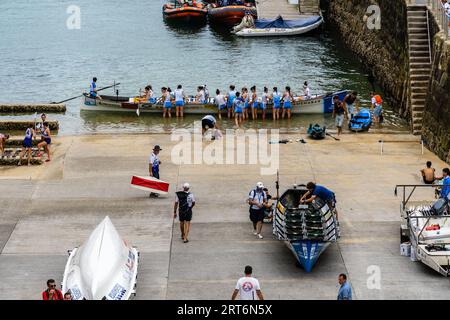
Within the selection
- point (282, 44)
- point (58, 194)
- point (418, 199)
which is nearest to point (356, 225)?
point (418, 199)

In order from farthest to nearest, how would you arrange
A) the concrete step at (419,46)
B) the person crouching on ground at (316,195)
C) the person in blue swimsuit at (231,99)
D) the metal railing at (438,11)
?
the person in blue swimsuit at (231,99) < the concrete step at (419,46) < the metal railing at (438,11) < the person crouching on ground at (316,195)

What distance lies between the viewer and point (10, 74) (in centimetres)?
5112

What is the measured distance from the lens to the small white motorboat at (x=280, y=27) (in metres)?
60.0

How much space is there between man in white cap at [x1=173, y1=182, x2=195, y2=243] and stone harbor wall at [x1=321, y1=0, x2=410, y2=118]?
664 inches

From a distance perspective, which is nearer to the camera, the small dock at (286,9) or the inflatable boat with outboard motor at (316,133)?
the inflatable boat with outboard motor at (316,133)

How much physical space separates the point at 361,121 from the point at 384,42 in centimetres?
937

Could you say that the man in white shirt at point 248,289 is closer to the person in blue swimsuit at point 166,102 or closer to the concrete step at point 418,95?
the concrete step at point 418,95

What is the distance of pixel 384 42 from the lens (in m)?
44.8

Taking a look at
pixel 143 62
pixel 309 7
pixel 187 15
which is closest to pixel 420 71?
pixel 143 62

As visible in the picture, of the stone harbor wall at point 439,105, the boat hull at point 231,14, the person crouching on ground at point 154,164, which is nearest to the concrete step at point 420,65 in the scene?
the stone harbor wall at point 439,105

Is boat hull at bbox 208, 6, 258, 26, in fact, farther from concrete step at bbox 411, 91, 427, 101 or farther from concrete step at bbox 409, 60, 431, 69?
concrete step at bbox 411, 91, 427, 101

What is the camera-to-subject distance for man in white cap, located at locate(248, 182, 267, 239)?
24031 mm

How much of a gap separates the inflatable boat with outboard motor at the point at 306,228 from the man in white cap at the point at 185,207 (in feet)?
6.99
